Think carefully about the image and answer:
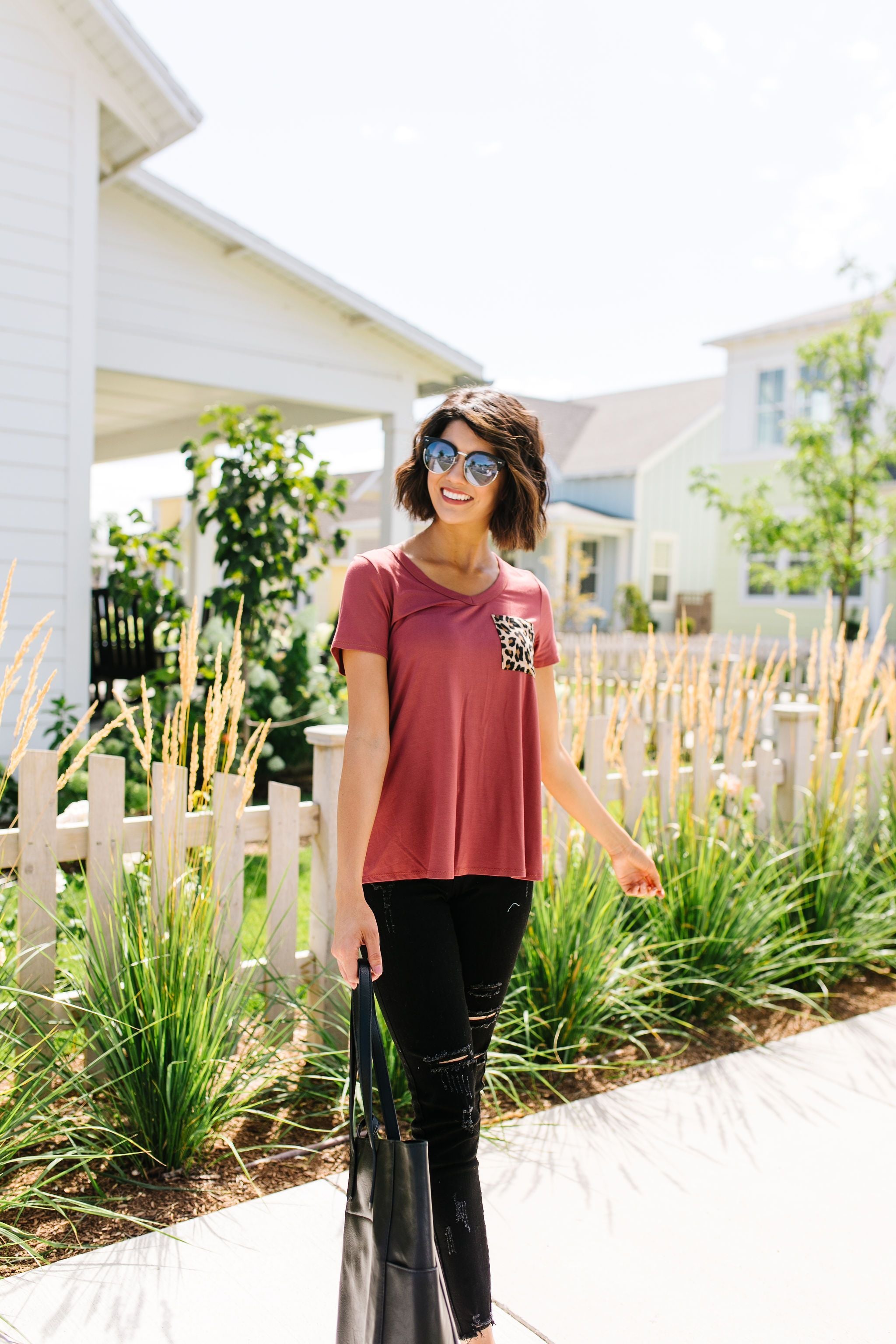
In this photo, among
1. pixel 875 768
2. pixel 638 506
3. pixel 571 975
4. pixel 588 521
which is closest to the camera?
pixel 571 975

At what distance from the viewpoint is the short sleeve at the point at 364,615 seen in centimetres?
194

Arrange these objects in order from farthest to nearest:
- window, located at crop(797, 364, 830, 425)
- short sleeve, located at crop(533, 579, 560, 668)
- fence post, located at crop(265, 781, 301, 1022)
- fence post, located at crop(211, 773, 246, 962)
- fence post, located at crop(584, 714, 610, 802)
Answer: window, located at crop(797, 364, 830, 425) → fence post, located at crop(584, 714, 610, 802) → fence post, located at crop(265, 781, 301, 1022) → fence post, located at crop(211, 773, 246, 962) → short sleeve, located at crop(533, 579, 560, 668)

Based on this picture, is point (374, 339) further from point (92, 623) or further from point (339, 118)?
point (92, 623)

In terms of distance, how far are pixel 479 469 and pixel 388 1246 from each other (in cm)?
138

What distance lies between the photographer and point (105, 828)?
2834 mm

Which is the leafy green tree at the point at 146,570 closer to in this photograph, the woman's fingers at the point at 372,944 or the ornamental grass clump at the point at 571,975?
the ornamental grass clump at the point at 571,975

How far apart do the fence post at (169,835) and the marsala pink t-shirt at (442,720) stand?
83 cm

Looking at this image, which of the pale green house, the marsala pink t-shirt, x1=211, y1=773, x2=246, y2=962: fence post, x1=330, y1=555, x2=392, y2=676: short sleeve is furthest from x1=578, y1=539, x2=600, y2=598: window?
x1=330, y1=555, x2=392, y2=676: short sleeve

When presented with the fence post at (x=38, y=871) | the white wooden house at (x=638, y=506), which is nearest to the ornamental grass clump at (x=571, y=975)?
the fence post at (x=38, y=871)

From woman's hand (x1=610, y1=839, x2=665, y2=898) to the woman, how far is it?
1.18 ft

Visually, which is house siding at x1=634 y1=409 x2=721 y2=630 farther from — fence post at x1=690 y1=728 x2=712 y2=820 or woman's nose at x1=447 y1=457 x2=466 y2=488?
woman's nose at x1=447 y1=457 x2=466 y2=488

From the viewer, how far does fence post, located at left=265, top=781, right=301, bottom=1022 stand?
3.09 metres

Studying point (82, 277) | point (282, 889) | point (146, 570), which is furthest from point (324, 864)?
point (82, 277)

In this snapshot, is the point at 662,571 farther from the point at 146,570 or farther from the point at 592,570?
the point at 146,570
